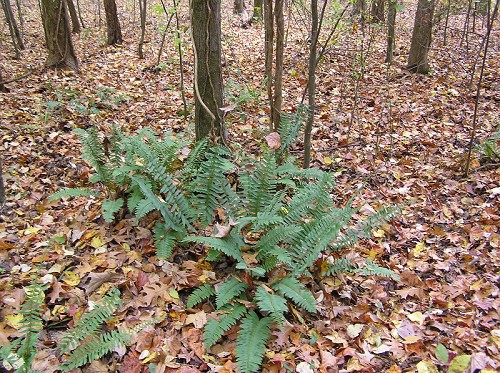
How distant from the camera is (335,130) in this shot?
21.1 ft

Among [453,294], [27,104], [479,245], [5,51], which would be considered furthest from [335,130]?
[5,51]

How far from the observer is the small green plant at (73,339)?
2416 millimetres

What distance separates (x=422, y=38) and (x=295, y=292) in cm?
717

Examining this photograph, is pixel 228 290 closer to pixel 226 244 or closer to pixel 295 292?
pixel 226 244

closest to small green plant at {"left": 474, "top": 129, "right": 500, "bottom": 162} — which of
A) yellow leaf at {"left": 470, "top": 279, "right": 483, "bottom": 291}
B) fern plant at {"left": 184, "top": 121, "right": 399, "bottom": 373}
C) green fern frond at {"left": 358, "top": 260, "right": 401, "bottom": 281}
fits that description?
yellow leaf at {"left": 470, "top": 279, "right": 483, "bottom": 291}

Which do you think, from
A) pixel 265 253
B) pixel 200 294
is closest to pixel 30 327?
pixel 200 294

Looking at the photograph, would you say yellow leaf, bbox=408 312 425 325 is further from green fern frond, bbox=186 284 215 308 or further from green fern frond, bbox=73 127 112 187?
green fern frond, bbox=73 127 112 187

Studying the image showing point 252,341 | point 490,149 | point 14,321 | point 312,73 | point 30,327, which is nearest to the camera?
point 30,327

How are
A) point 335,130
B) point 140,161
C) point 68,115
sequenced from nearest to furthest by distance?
point 140,161 < point 68,115 < point 335,130

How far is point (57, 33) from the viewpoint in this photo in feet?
23.8

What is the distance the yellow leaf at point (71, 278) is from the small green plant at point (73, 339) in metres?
0.43

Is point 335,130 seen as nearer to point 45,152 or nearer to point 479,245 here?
point 479,245

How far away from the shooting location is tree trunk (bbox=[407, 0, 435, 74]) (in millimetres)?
7644

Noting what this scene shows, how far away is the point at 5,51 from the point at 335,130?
853cm
